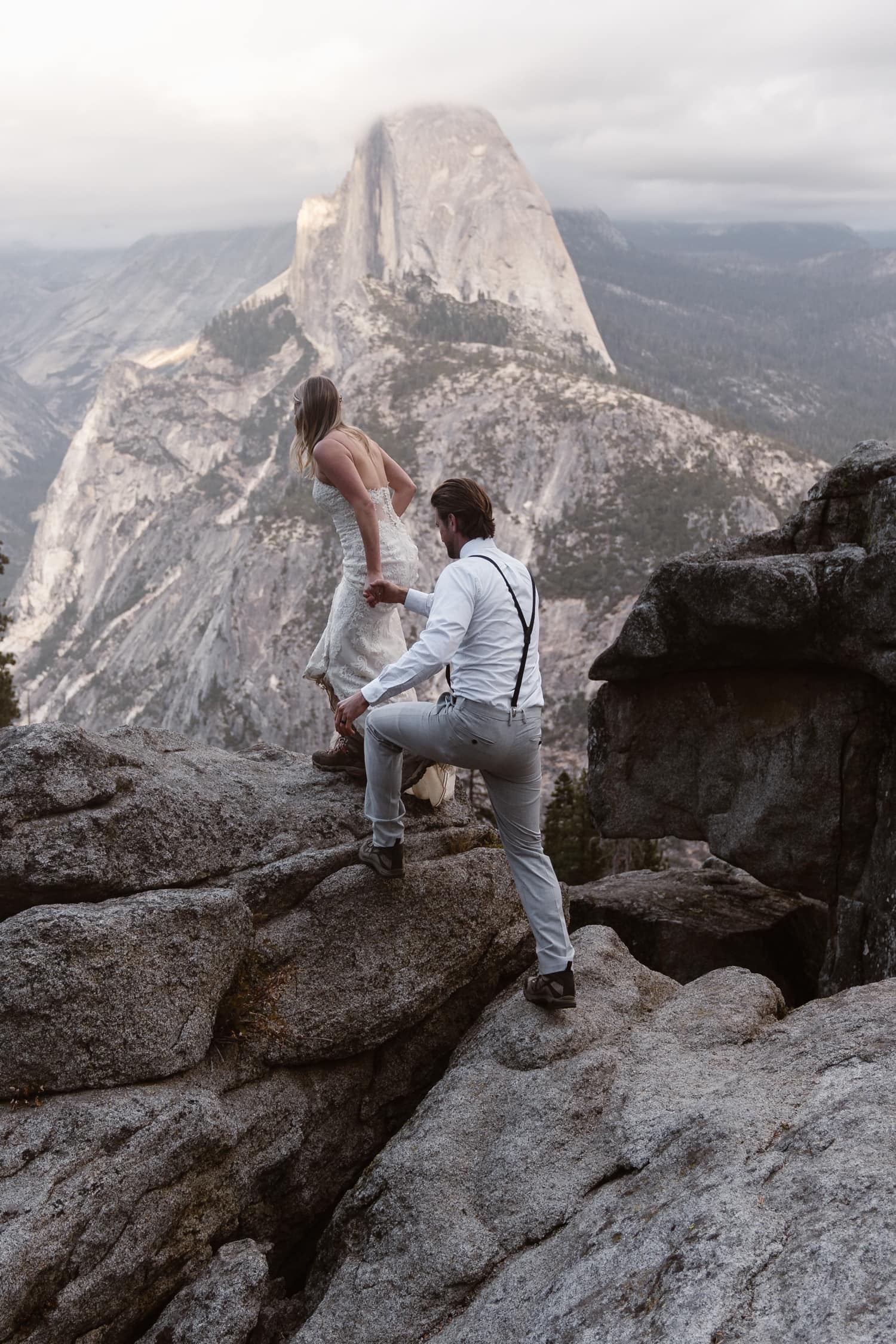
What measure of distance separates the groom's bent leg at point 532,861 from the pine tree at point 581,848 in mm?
29325

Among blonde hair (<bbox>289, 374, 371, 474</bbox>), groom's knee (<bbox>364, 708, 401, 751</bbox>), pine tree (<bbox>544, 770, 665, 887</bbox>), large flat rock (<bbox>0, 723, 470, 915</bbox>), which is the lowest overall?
pine tree (<bbox>544, 770, 665, 887</bbox>)

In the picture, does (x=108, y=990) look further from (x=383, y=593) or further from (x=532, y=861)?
(x=383, y=593)

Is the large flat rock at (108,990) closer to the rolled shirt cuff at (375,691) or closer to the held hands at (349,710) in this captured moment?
the held hands at (349,710)

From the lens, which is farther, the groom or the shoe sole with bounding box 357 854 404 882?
the shoe sole with bounding box 357 854 404 882

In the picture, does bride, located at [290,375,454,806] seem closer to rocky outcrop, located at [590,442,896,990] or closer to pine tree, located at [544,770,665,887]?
rocky outcrop, located at [590,442,896,990]

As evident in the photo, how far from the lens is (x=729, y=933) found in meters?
15.9

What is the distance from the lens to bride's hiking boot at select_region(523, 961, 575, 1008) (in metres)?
9.64

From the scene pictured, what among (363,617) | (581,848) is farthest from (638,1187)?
(581,848)

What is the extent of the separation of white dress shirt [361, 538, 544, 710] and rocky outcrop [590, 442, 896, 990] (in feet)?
18.5

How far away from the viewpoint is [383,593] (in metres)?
10.5

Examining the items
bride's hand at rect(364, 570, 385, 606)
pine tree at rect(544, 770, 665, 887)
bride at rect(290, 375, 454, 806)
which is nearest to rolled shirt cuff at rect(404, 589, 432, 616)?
bride's hand at rect(364, 570, 385, 606)

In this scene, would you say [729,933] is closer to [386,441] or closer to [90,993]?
[90,993]

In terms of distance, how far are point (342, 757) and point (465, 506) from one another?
440 cm

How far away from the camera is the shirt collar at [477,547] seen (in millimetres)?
8711
